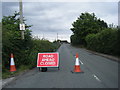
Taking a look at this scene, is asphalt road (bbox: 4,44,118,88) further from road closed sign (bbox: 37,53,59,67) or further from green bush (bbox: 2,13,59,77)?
green bush (bbox: 2,13,59,77)

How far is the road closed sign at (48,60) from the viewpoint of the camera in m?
12.1

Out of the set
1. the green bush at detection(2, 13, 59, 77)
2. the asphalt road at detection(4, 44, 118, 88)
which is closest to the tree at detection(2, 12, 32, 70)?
the green bush at detection(2, 13, 59, 77)

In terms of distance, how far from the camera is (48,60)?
12195 millimetres

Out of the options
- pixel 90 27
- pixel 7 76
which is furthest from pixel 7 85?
pixel 90 27

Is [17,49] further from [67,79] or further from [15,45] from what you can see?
[67,79]

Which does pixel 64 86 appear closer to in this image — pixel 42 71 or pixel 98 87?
pixel 98 87

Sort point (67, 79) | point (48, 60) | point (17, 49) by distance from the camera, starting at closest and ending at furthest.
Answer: point (67, 79) < point (48, 60) < point (17, 49)

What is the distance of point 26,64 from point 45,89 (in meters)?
7.28

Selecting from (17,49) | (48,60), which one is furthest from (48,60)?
(17,49)

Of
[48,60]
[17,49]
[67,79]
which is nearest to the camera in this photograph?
[67,79]

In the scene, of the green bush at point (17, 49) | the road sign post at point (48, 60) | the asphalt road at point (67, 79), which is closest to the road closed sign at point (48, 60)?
the road sign post at point (48, 60)

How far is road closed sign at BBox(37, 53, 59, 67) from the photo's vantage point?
39.7 feet

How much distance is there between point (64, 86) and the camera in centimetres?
779

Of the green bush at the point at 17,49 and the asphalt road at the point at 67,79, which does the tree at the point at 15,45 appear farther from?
Result: the asphalt road at the point at 67,79
